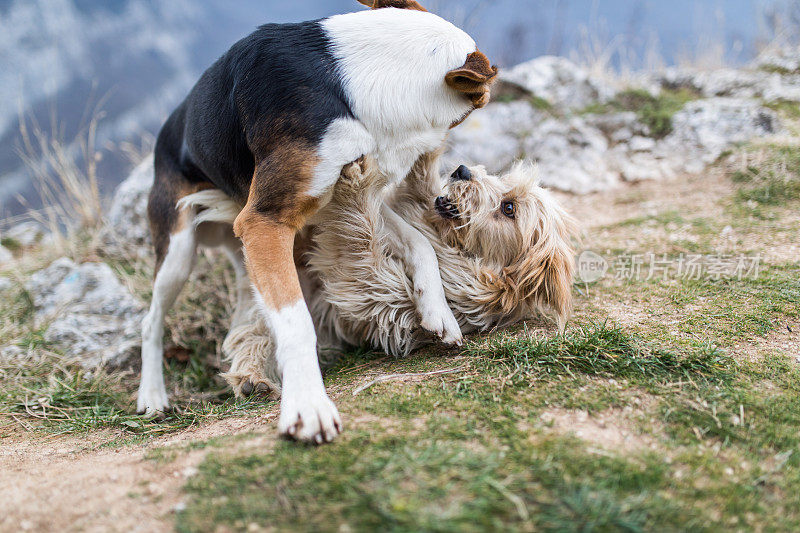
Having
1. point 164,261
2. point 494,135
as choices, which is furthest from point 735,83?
point 164,261

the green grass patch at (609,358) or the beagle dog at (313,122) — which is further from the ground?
the beagle dog at (313,122)

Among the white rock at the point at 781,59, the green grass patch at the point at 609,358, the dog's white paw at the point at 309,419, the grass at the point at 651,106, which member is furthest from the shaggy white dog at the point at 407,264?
the white rock at the point at 781,59

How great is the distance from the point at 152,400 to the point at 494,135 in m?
4.75

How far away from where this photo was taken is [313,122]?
2.33 metres

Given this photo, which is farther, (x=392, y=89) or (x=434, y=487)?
(x=392, y=89)

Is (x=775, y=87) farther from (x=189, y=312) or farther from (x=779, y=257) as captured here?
(x=189, y=312)

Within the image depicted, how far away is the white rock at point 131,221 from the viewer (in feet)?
16.9

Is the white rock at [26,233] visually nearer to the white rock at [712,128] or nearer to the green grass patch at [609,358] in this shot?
the green grass patch at [609,358]

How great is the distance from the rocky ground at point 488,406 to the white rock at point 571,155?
720mm

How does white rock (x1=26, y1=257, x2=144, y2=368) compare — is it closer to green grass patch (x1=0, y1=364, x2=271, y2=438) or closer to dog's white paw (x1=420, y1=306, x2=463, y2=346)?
green grass patch (x1=0, y1=364, x2=271, y2=438)

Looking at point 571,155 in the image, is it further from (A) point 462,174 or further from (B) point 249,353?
(B) point 249,353

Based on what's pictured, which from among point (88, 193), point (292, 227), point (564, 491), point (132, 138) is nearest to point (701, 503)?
point (564, 491)

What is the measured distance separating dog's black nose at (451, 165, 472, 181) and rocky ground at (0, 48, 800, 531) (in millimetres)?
934

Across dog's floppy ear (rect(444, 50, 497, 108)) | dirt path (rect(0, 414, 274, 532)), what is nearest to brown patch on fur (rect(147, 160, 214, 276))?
dirt path (rect(0, 414, 274, 532))
